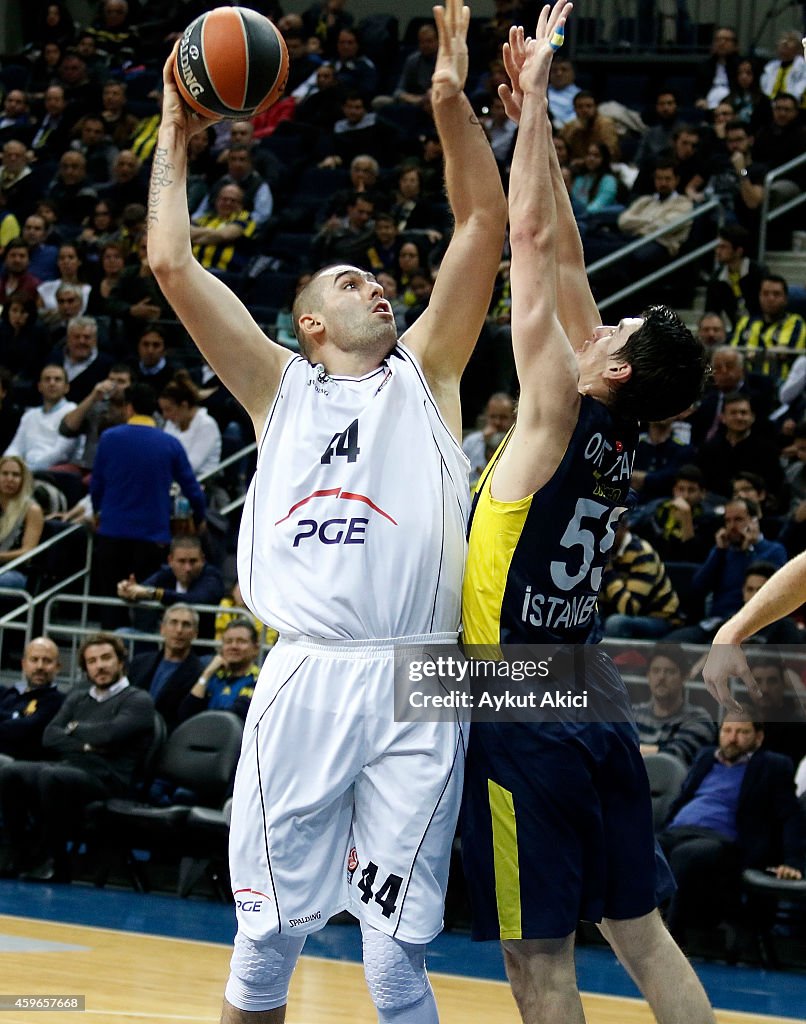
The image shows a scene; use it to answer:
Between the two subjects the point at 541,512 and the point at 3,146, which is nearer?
the point at 541,512

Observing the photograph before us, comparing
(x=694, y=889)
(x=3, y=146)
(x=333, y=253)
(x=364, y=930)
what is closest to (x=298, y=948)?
(x=364, y=930)

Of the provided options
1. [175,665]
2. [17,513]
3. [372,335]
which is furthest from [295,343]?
[372,335]

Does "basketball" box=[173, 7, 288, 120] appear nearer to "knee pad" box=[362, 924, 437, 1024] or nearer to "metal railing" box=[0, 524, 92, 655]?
"knee pad" box=[362, 924, 437, 1024]

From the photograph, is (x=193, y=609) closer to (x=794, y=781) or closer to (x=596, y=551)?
(x=794, y=781)

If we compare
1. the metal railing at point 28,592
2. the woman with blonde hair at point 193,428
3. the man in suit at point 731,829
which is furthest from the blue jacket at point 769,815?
the woman with blonde hair at point 193,428

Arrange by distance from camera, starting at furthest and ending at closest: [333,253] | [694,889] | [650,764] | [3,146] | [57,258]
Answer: [3,146]
[57,258]
[333,253]
[650,764]
[694,889]

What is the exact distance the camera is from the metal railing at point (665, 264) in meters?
11.9

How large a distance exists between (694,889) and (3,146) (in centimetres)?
1182

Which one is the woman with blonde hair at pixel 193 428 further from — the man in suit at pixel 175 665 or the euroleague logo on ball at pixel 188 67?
the euroleague logo on ball at pixel 188 67

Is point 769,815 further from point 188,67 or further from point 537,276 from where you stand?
point 188,67

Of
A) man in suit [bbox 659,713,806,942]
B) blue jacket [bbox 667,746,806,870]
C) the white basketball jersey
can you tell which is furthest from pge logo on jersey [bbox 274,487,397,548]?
blue jacket [bbox 667,746,806,870]

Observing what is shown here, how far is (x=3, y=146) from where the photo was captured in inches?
648

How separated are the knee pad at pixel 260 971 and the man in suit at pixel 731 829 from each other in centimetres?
376

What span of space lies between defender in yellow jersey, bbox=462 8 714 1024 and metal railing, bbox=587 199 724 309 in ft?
25.8
